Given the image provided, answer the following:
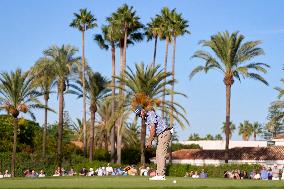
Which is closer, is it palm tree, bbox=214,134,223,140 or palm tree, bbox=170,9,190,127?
palm tree, bbox=170,9,190,127

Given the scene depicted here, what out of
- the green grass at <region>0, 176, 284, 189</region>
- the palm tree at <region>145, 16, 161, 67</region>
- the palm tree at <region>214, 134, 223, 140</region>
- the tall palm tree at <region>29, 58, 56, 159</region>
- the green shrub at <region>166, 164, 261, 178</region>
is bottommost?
the green shrub at <region>166, 164, 261, 178</region>

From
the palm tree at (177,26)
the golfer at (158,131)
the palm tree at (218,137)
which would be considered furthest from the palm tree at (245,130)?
the golfer at (158,131)

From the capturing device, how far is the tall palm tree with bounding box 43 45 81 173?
205ft

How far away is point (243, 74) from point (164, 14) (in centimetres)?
1919

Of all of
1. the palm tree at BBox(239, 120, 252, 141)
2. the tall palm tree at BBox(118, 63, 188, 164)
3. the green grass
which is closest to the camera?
the green grass

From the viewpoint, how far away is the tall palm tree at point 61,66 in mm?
62562

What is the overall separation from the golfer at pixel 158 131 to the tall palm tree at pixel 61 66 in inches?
1817

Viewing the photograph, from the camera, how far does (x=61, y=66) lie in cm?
6266

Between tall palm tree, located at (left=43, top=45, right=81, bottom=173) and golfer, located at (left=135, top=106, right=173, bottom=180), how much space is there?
1817 inches

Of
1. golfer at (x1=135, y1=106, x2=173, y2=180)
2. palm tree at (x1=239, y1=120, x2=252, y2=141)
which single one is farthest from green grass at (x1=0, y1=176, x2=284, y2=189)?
palm tree at (x1=239, y1=120, x2=252, y2=141)

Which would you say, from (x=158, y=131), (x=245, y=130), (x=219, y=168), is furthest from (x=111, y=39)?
(x=245, y=130)

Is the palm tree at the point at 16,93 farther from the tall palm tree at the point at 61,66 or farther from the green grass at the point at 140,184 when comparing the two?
the green grass at the point at 140,184

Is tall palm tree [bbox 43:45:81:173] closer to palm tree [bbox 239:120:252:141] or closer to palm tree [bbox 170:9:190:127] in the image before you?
palm tree [bbox 170:9:190:127]

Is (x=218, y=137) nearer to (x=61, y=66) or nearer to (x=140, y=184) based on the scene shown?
(x=61, y=66)
